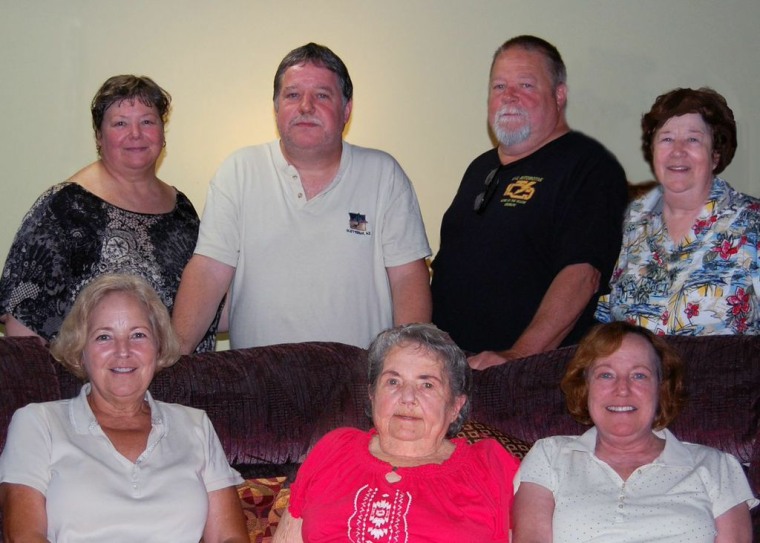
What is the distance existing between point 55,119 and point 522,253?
6.49 feet

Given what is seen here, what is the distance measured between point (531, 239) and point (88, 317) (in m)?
1.47

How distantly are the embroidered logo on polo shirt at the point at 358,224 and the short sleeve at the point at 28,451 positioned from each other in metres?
1.23

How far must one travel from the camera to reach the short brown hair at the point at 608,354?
2.79 m

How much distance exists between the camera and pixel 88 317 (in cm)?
288

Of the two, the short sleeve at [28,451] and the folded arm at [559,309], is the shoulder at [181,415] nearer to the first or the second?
the short sleeve at [28,451]

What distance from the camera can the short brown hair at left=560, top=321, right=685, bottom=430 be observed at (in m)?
2.79

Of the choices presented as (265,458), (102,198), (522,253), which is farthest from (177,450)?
(522,253)

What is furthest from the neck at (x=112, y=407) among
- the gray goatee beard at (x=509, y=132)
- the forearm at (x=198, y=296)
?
the gray goatee beard at (x=509, y=132)

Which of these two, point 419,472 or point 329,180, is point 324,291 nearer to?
point 329,180

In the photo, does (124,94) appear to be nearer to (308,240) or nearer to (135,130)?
(135,130)

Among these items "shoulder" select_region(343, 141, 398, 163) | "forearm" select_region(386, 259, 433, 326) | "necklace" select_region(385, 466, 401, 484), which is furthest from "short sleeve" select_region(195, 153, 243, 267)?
"necklace" select_region(385, 466, 401, 484)

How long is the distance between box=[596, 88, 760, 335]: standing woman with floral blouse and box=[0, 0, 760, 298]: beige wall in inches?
49.8

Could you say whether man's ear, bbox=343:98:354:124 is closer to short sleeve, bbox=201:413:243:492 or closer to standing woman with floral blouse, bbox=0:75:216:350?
standing woman with floral blouse, bbox=0:75:216:350

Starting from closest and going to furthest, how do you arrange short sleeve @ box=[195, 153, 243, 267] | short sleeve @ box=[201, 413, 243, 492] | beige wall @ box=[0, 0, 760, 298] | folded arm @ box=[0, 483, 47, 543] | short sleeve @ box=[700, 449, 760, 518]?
folded arm @ box=[0, 483, 47, 543]
short sleeve @ box=[700, 449, 760, 518]
short sleeve @ box=[201, 413, 243, 492]
short sleeve @ box=[195, 153, 243, 267]
beige wall @ box=[0, 0, 760, 298]
